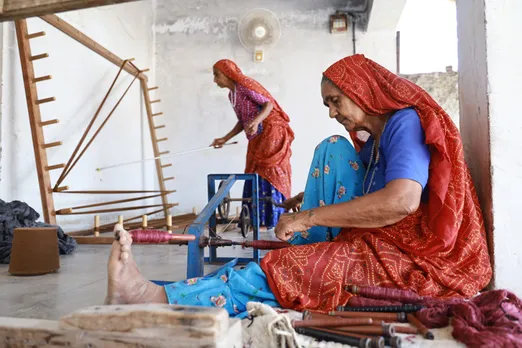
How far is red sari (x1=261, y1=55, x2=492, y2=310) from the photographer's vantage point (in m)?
1.36

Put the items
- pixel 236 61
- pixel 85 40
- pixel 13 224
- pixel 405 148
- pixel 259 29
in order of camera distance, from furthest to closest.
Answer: pixel 236 61 < pixel 259 29 < pixel 85 40 < pixel 13 224 < pixel 405 148

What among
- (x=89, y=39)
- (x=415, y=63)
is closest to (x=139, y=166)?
(x=89, y=39)

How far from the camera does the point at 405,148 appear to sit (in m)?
1.35

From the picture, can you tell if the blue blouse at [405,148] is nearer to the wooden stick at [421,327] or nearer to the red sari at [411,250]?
the red sari at [411,250]

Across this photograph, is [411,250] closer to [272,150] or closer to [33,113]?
[272,150]

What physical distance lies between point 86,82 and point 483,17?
4322 millimetres

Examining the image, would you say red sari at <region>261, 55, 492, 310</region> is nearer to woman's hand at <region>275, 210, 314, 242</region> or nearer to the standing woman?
woman's hand at <region>275, 210, 314, 242</region>

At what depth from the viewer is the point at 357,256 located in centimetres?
142

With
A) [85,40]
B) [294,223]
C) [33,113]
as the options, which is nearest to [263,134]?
[33,113]

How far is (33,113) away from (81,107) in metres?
1.18

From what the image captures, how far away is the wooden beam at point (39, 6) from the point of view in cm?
231

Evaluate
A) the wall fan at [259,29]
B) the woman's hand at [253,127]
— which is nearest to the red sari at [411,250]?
the woman's hand at [253,127]

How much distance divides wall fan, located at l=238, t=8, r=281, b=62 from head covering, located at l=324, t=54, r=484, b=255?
4780 mm

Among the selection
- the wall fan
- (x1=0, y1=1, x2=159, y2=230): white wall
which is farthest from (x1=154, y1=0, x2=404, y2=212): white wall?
(x1=0, y1=1, x2=159, y2=230): white wall
